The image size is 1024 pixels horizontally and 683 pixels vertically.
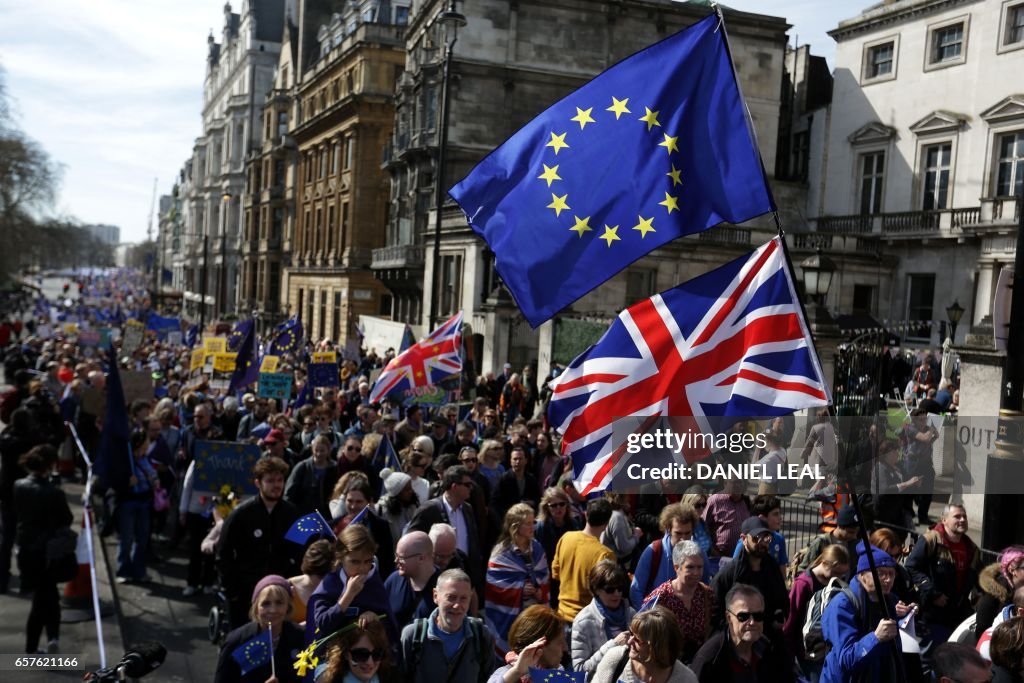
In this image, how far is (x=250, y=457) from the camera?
9.49m

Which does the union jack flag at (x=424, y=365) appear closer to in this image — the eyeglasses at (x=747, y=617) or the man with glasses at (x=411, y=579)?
the man with glasses at (x=411, y=579)

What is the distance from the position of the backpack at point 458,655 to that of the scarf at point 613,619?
0.77 m

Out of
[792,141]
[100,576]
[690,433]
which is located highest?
[792,141]

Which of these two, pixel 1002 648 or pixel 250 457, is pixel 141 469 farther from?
pixel 1002 648

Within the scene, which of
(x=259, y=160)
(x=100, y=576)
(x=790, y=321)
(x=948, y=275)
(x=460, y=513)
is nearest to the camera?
(x=790, y=321)

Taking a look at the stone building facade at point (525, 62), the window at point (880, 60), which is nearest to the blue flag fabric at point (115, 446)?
the stone building facade at point (525, 62)

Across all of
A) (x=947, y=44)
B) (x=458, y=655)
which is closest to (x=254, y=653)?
(x=458, y=655)

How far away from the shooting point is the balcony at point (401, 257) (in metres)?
39.7

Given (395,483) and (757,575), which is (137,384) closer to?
(395,483)

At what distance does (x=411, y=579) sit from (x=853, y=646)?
2.57 m

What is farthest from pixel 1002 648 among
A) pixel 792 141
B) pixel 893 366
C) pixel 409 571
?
pixel 792 141

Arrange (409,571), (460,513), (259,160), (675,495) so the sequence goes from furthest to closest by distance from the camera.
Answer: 1. (259,160)
2. (675,495)
3. (460,513)
4. (409,571)

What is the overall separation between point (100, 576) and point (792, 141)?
34730 millimetres

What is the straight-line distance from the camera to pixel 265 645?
5.04 meters
